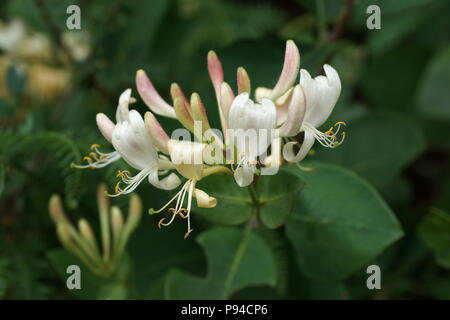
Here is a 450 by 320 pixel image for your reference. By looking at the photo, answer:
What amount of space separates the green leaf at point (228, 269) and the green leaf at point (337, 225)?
64 millimetres

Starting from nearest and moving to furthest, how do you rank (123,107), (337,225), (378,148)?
(123,107)
(337,225)
(378,148)

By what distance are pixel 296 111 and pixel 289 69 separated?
10 centimetres

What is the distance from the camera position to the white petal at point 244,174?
2.09 ft

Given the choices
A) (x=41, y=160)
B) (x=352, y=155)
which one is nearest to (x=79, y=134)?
(x=41, y=160)

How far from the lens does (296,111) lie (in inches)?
24.6

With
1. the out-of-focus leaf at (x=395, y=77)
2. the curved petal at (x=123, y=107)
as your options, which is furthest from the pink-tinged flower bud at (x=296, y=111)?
the out-of-focus leaf at (x=395, y=77)

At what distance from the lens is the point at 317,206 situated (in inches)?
33.2

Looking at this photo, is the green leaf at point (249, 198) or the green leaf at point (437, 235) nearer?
the green leaf at point (249, 198)

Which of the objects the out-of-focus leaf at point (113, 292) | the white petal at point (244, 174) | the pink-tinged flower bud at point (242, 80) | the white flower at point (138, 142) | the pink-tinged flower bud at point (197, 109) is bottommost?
the out-of-focus leaf at point (113, 292)

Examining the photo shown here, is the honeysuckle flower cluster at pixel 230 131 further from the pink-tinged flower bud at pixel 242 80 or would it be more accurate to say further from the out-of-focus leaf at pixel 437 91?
the out-of-focus leaf at pixel 437 91

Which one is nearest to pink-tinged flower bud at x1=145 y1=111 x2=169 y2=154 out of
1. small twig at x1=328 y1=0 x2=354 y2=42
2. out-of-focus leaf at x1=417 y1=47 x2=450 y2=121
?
small twig at x1=328 y1=0 x2=354 y2=42

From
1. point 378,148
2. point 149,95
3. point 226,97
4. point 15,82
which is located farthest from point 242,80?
point 15,82

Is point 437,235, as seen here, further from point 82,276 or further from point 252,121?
point 82,276

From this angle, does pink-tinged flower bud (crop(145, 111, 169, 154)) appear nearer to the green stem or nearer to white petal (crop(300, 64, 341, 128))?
white petal (crop(300, 64, 341, 128))
